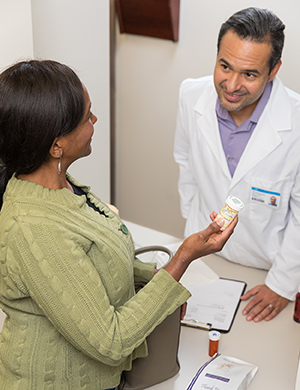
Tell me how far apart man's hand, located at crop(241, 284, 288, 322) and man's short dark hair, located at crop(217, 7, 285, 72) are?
2.92ft

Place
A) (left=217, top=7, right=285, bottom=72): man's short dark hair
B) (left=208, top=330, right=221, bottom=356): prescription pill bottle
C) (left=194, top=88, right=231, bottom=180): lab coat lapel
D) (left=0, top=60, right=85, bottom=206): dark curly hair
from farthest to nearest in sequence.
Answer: (left=194, top=88, right=231, bottom=180): lab coat lapel, (left=217, top=7, right=285, bottom=72): man's short dark hair, (left=208, top=330, right=221, bottom=356): prescription pill bottle, (left=0, top=60, right=85, bottom=206): dark curly hair

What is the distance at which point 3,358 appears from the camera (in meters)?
1.19

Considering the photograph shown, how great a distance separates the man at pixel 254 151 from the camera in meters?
1.74

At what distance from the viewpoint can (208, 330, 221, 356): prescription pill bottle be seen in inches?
56.4

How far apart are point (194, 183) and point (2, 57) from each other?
1.02m

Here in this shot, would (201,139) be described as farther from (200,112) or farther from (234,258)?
(234,258)

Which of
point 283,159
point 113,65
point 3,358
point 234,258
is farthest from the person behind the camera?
point 113,65

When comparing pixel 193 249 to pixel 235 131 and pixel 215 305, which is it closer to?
pixel 215 305

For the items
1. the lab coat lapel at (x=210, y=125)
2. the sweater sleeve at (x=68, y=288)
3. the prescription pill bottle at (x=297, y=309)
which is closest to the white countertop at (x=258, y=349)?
the prescription pill bottle at (x=297, y=309)

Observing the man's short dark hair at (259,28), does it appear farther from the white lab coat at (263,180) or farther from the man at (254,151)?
the white lab coat at (263,180)

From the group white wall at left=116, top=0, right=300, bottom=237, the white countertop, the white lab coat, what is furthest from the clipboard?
white wall at left=116, top=0, right=300, bottom=237

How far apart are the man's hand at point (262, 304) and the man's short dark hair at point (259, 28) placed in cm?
89

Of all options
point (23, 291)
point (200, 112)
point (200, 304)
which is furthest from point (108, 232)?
point (200, 112)

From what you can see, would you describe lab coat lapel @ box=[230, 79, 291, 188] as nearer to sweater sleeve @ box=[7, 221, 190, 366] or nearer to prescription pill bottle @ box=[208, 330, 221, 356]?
prescription pill bottle @ box=[208, 330, 221, 356]
